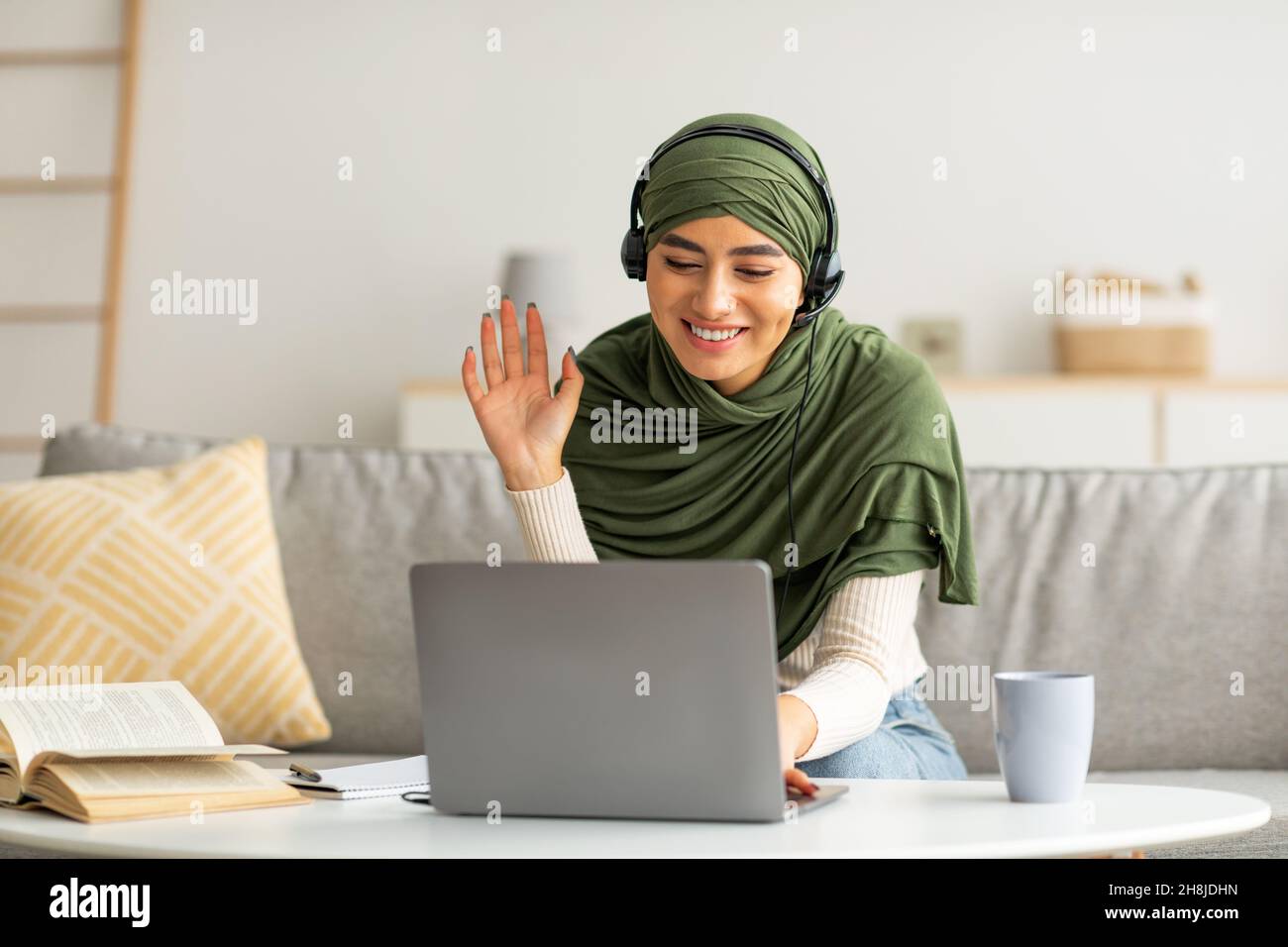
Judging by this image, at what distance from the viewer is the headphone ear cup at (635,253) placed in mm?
1580

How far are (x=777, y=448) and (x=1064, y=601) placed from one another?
0.68 m

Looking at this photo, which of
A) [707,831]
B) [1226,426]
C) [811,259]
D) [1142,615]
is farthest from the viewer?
[1226,426]

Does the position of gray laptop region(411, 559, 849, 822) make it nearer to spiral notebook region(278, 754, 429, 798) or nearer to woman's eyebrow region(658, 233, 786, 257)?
spiral notebook region(278, 754, 429, 798)

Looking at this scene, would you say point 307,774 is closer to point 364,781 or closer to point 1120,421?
point 364,781

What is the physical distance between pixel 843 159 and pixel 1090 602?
2283 mm

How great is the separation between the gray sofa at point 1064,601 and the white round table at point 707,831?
0.88 m

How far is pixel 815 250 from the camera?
5.15ft

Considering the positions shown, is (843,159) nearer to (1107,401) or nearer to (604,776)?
(1107,401)

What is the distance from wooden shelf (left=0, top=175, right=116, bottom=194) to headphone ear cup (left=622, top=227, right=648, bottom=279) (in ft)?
10.3

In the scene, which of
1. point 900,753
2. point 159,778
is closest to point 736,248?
point 900,753

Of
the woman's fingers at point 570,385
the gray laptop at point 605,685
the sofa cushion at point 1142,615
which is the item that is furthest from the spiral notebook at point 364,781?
the sofa cushion at point 1142,615

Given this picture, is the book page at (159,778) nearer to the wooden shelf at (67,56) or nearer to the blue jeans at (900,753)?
the blue jeans at (900,753)

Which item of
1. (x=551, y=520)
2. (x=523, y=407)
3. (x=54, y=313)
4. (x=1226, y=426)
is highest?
(x=54, y=313)
